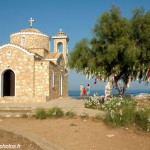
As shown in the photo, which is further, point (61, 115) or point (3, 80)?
point (3, 80)

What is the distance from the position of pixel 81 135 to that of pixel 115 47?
27.2 feet

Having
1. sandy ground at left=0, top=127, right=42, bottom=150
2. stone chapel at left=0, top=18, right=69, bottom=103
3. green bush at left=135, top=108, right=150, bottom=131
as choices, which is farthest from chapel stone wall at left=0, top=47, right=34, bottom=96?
green bush at left=135, top=108, right=150, bottom=131

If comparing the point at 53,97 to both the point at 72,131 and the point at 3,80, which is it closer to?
the point at 3,80

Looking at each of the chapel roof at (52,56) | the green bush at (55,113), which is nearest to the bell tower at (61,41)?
the chapel roof at (52,56)

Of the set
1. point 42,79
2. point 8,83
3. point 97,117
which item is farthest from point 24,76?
point 97,117

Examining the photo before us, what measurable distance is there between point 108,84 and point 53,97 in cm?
772

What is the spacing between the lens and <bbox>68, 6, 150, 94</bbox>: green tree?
15812 millimetres

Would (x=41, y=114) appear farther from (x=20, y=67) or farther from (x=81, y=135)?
(x=20, y=67)

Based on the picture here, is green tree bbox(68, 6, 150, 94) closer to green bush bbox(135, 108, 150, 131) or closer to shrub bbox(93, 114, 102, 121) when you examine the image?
shrub bbox(93, 114, 102, 121)

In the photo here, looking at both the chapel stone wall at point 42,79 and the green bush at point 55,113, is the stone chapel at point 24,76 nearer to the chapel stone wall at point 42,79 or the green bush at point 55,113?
the chapel stone wall at point 42,79

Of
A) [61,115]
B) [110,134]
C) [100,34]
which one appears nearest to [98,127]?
[110,134]

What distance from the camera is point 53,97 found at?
907 inches

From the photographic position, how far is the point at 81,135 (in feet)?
28.2

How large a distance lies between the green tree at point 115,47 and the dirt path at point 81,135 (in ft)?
20.1
